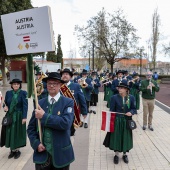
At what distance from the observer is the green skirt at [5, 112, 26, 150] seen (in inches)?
216

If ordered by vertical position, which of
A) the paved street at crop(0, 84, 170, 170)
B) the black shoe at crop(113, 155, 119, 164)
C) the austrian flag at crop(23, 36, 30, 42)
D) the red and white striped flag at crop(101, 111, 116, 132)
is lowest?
the paved street at crop(0, 84, 170, 170)

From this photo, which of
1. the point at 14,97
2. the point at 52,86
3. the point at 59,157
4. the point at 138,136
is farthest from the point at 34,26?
the point at 138,136

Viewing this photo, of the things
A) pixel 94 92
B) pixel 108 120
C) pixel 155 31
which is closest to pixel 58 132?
pixel 108 120

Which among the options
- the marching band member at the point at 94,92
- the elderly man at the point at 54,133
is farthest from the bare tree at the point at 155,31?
the elderly man at the point at 54,133

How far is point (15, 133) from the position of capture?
553 centimetres

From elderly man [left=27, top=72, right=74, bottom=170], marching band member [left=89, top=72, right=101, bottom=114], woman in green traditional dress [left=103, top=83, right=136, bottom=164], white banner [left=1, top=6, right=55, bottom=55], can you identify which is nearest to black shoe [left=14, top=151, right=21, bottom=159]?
woman in green traditional dress [left=103, top=83, right=136, bottom=164]

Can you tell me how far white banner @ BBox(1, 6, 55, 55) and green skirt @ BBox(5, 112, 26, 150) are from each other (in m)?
2.71

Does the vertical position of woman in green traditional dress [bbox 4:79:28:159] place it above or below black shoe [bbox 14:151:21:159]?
above

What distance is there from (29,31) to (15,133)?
3.15 m

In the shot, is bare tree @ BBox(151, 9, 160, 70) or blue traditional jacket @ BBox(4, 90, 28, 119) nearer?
blue traditional jacket @ BBox(4, 90, 28, 119)

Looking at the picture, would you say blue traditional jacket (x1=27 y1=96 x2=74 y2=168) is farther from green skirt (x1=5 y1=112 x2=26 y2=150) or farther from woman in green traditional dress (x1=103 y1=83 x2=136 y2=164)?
green skirt (x1=5 y1=112 x2=26 y2=150)

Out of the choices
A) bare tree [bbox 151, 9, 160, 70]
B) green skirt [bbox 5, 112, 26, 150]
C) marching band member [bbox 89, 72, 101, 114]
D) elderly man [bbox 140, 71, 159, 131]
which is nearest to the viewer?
green skirt [bbox 5, 112, 26, 150]

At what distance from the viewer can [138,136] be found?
734cm

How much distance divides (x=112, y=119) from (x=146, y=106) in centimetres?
306
